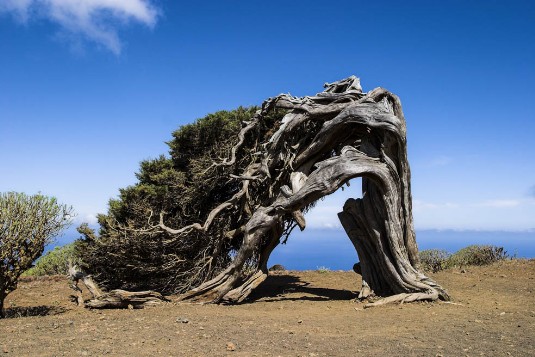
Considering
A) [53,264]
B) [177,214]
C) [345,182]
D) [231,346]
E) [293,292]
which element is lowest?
[231,346]

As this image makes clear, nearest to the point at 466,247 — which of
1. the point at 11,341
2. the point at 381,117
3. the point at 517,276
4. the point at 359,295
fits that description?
the point at 517,276

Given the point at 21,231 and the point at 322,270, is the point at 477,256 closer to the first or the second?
the point at 322,270

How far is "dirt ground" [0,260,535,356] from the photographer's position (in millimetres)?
7445

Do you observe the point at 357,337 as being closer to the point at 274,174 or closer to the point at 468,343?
the point at 468,343

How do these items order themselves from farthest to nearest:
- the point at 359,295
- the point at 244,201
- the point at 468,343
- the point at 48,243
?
1. the point at 244,201
2. the point at 359,295
3. the point at 48,243
4. the point at 468,343

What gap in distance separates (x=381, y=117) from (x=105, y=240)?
8.86m

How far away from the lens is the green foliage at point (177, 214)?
13.9 metres

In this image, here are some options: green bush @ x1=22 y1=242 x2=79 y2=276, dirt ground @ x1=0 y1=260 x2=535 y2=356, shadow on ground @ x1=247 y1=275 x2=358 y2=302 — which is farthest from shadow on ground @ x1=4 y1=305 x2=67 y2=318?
green bush @ x1=22 y1=242 x2=79 y2=276

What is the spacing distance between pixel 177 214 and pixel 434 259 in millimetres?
12483

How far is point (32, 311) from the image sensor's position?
465 inches

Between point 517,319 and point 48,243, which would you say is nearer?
point 517,319

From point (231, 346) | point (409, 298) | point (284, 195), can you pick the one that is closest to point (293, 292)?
point (284, 195)

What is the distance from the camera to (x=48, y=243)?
37.0ft

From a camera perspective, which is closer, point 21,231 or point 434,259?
point 21,231
